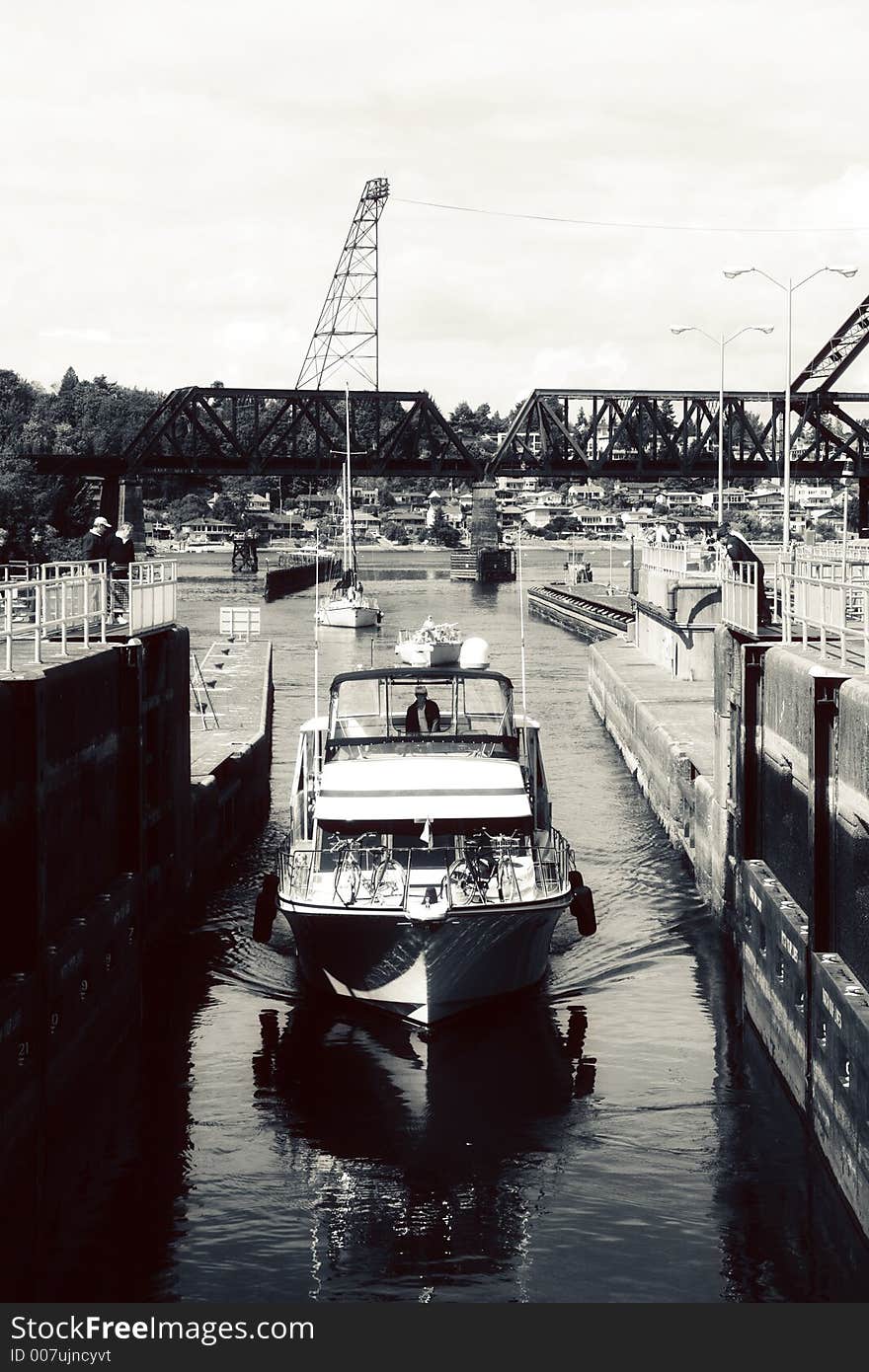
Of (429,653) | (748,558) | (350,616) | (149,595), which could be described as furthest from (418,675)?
(350,616)

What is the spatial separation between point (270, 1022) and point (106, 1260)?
8380mm

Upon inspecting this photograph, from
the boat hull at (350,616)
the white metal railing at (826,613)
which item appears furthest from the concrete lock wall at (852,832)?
the boat hull at (350,616)

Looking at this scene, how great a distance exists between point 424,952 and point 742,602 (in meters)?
10.5

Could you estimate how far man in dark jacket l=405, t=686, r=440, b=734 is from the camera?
2917 centimetres

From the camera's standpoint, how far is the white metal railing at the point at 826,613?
2148 cm

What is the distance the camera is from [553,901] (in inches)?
985

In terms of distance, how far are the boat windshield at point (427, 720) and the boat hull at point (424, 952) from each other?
3581mm

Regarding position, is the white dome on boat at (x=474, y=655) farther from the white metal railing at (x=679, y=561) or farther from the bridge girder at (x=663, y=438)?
the bridge girder at (x=663, y=438)

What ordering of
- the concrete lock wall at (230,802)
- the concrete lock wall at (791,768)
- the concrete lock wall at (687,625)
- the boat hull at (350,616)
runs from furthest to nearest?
the boat hull at (350,616)
the concrete lock wall at (687,625)
the concrete lock wall at (230,802)
the concrete lock wall at (791,768)

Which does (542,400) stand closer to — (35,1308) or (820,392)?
(820,392)

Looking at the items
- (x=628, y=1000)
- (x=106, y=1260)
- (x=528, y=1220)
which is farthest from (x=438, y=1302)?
(x=628, y=1000)

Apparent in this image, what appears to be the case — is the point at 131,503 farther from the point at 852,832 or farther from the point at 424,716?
the point at 852,832

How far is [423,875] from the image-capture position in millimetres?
25453

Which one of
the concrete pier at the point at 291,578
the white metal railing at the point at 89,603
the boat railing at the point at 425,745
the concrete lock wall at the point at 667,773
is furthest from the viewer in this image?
the concrete pier at the point at 291,578
